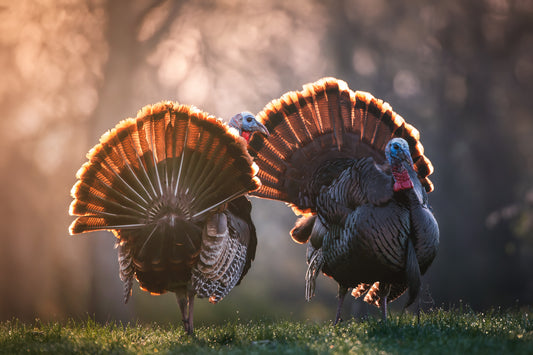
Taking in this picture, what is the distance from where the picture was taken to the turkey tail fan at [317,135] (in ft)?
19.5

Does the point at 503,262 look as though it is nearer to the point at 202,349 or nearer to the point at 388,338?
the point at 388,338

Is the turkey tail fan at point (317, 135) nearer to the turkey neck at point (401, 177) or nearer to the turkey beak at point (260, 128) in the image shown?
the turkey beak at point (260, 128)

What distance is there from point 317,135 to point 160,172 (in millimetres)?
2186

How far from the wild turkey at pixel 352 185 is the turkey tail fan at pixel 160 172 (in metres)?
1.19

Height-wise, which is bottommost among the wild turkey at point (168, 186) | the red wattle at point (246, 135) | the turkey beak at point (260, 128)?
the wild turkey at point (168, 186)

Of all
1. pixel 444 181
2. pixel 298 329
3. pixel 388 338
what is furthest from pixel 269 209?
pixel 388 338

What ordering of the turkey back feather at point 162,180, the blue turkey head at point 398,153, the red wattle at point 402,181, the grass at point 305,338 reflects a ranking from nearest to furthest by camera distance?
the grass at point 305,338, the turkey back feather at point 162,180, the red wattle at point 402,181, the blue turkey head at point 398,153

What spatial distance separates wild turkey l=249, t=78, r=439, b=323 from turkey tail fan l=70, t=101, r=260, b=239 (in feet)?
3.91

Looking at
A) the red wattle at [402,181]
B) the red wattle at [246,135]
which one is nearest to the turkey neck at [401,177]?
the red wattle at [402,181]

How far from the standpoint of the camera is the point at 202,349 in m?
4.06

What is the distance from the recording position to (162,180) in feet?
15.6

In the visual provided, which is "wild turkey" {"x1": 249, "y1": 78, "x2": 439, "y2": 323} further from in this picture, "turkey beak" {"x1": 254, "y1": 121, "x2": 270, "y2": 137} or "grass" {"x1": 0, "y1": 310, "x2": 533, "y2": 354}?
"grass" {"x1": 0, "y1": 310, "x2": 533, "y2": 354}

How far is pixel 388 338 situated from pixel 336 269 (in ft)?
3.81

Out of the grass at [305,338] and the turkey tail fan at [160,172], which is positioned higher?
the turkey tail fan at [160,172]
